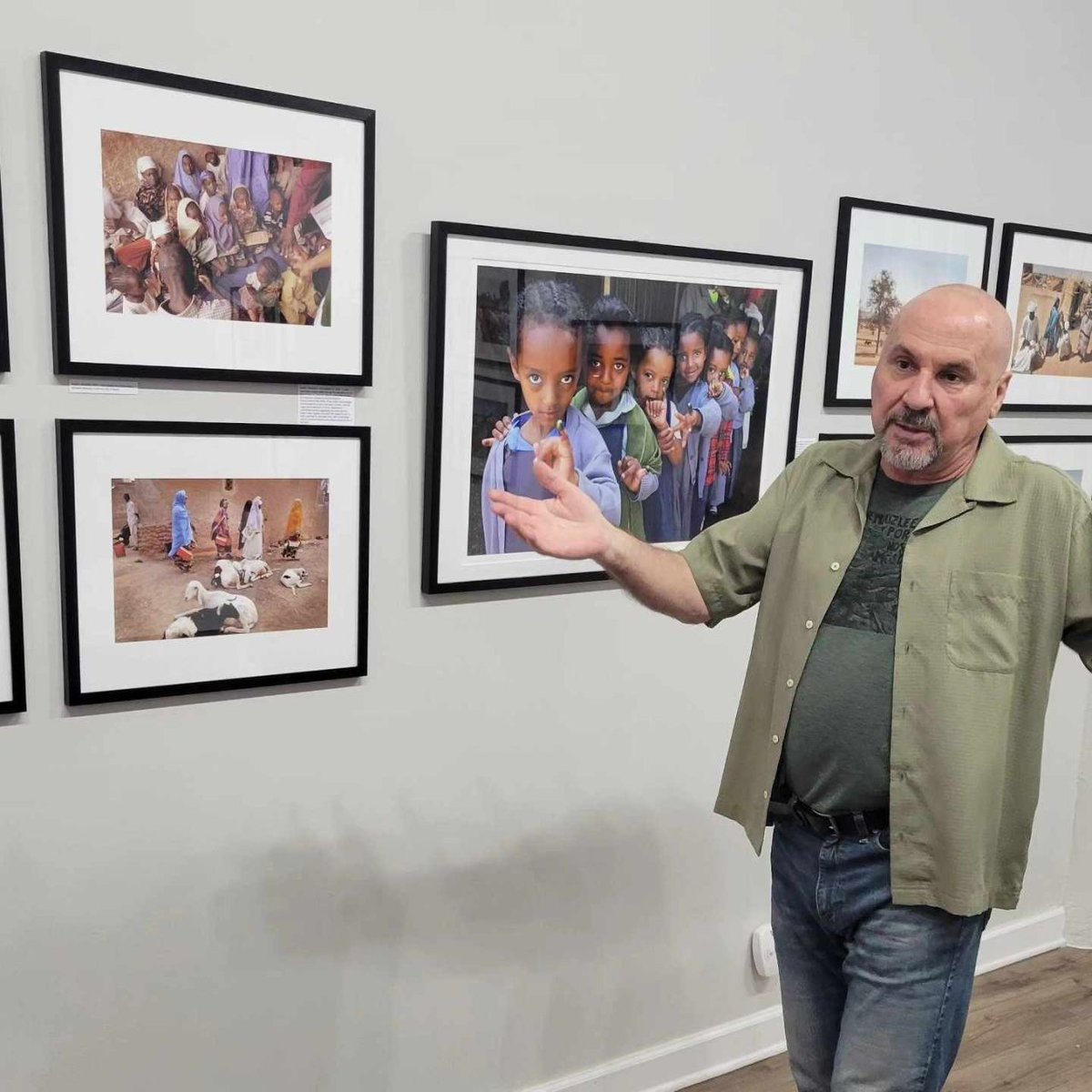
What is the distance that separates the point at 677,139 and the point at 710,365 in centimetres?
46

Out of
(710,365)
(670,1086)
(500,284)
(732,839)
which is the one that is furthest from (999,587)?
(670,1086)

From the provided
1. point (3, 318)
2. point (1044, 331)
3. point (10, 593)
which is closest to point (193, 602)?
point (10, 593)

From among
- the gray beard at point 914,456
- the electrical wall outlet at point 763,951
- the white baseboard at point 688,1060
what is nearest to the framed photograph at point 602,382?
the gray beard at point 914,456

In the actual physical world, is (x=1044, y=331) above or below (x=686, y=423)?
above

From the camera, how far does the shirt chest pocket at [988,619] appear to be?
1.60m

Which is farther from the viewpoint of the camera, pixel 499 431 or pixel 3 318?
pixel 499 431

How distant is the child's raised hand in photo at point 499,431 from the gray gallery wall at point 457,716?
15cm

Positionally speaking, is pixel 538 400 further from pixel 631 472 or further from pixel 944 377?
pixel 944 377

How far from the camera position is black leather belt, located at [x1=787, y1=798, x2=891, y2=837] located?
1.65m

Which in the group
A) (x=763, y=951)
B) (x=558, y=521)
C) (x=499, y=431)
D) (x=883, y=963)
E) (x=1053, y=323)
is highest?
(x=1053, y=323)

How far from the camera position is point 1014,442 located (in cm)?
280

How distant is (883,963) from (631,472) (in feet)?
3.39

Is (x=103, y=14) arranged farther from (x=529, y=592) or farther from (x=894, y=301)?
(x=894, y=301)

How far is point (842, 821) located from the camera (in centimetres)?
167
